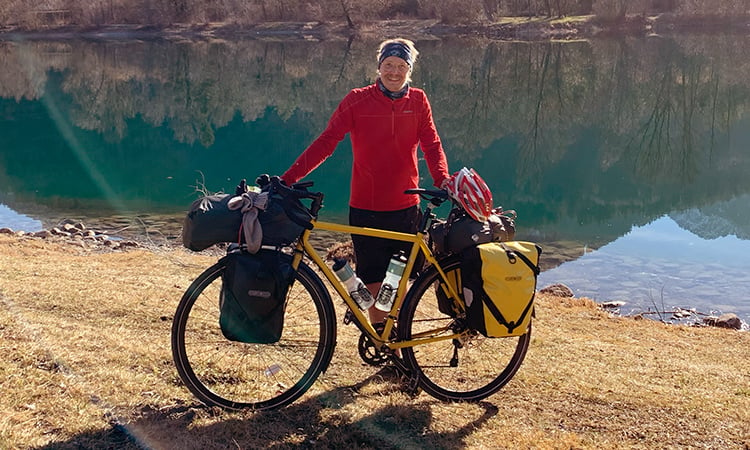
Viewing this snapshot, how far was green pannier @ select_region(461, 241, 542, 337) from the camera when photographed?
13.3 feet

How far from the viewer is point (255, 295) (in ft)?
12.8

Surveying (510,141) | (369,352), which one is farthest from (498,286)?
(510,141)

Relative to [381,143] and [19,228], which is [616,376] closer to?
[381,143]

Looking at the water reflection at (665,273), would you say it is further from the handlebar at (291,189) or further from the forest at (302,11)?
the forest at (302,11)

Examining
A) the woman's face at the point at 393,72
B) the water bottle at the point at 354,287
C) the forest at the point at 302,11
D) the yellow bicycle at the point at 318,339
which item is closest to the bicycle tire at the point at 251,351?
the yellow bicycle at the point at 318,339

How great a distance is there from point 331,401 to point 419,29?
7155 cm

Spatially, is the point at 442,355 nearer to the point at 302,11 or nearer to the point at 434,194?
the point at 434,194

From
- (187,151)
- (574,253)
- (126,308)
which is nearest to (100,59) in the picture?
(187,151)

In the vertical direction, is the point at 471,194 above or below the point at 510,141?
above

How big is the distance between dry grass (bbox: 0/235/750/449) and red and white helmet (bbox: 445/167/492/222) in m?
1.21

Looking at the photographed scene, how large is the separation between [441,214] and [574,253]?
415 centimetres

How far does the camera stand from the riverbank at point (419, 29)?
6500 centimetres

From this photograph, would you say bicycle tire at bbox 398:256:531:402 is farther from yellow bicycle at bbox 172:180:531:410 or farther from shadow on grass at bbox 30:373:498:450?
shadow on grass at bbox 30:373:498:450

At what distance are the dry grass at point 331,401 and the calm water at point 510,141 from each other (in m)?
3.65
